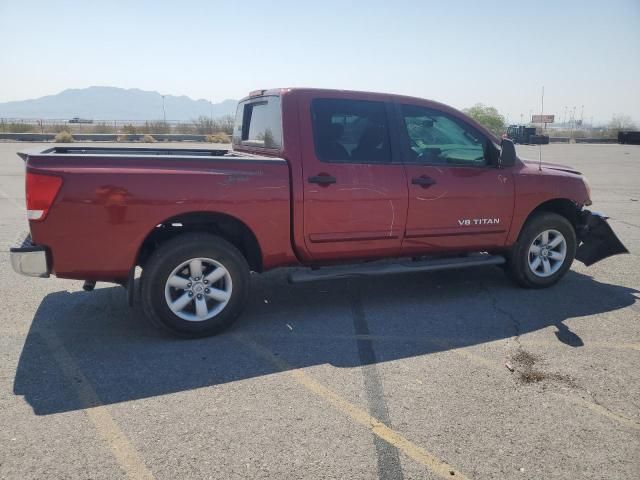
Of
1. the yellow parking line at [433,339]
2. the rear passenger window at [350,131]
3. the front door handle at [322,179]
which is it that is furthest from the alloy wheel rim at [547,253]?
the front door handle at [322,179]

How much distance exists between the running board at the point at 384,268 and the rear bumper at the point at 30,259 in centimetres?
191

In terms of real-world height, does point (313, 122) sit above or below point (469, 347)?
above

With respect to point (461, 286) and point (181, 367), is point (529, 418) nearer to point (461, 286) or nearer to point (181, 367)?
point (181, 367)

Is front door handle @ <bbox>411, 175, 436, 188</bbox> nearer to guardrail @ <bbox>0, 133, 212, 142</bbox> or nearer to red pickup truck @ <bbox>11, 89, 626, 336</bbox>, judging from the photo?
red pickup truck @ <bbox>11, 89, 626, 336</bbox>

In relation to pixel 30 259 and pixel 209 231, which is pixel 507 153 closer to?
pixel 209 231

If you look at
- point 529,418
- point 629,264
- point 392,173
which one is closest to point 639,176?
point 629,264

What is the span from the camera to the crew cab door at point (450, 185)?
4.90 meters

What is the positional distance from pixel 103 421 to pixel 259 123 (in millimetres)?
3115

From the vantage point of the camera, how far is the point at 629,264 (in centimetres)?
680

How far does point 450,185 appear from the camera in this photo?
4988mm

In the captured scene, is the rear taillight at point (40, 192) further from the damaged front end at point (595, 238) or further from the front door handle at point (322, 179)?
the damaged front end at point (595, 238)

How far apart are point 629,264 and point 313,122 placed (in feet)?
15.9

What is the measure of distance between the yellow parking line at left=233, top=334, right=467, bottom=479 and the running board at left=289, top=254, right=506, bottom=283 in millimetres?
816

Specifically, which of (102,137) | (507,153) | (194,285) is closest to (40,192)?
(194,285)
